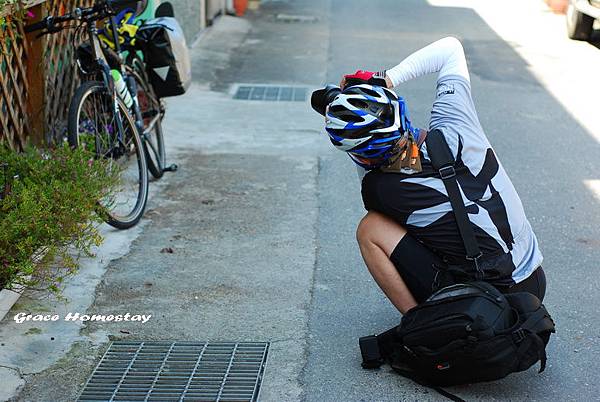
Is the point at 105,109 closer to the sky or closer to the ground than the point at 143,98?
closer to the sky

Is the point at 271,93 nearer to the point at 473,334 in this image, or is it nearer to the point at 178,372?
the point at 178,372

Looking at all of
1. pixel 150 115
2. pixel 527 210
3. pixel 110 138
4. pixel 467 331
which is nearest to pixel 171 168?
pixel 150 115

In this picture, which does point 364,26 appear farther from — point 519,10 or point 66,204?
point 66,204

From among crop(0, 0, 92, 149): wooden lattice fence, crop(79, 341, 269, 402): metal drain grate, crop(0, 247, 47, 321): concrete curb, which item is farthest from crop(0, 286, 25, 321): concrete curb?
crop(0, 0, 92, 149): wooden lattice fence

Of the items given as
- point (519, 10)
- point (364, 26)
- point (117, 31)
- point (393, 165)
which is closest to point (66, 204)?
point (393, 165)

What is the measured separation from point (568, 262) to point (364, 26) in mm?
8816

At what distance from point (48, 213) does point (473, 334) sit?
79.6 inches

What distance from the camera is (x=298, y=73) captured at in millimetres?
10242

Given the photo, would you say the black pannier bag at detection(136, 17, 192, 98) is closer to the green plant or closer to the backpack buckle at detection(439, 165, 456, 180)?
the green plant

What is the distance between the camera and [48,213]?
420cm

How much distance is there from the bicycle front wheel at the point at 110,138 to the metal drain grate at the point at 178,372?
4.02ft

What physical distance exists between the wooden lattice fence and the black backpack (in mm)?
2792

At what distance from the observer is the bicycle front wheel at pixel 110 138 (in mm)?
5188

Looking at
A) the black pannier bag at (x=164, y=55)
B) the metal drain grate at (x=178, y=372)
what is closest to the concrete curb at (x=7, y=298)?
the metal drain grate at (x=178, y=372)
